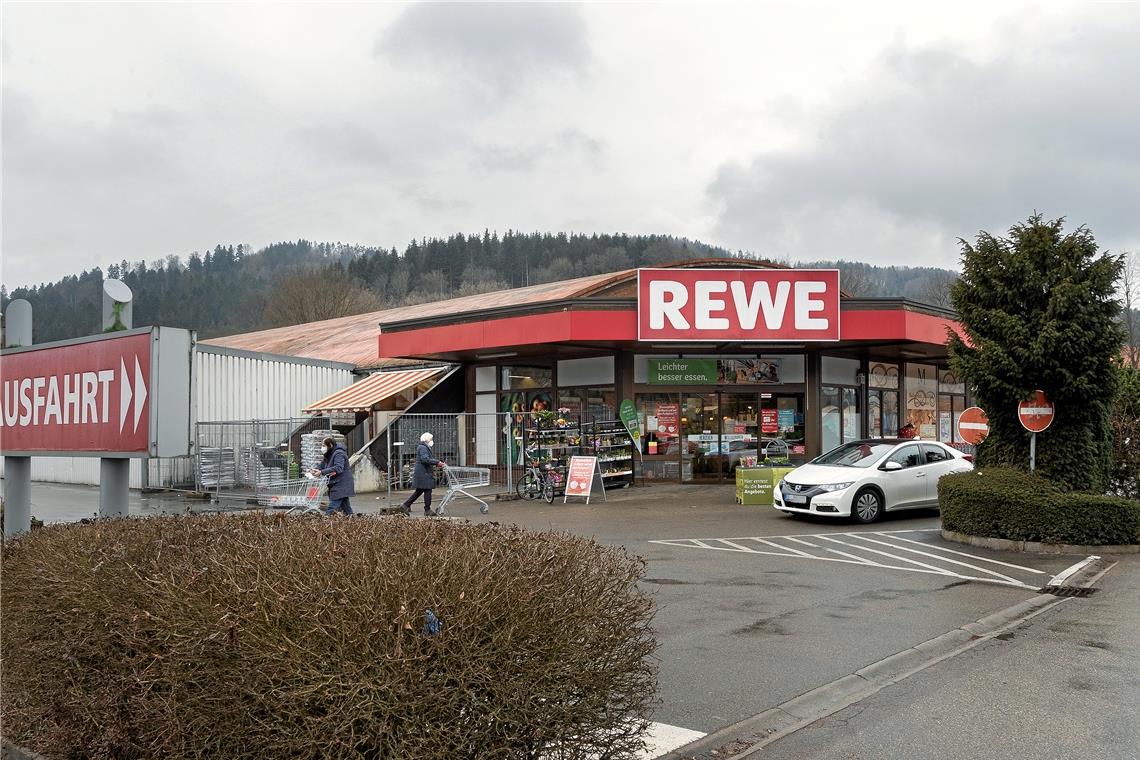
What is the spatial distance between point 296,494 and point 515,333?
6932mm

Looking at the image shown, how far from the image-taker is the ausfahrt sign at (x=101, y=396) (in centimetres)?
564

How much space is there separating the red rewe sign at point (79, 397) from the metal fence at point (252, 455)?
1203 cm

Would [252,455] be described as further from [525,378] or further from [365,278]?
[365,278]

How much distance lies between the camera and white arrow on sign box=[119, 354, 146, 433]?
575cm

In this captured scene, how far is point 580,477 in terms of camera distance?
20.1 meters

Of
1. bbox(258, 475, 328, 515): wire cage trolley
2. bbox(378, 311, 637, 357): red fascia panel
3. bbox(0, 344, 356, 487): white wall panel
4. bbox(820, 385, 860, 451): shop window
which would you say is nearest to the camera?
bbox(258, 475, 328, 515): wire cage trolley

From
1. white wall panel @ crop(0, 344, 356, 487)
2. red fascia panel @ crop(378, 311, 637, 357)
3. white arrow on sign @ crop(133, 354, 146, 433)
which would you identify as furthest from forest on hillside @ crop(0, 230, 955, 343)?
white arrow on sign @ crop(133, 354, 146, 433)

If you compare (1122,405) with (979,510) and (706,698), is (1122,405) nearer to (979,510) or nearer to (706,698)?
(979,510)

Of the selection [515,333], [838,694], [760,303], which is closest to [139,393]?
[838,694]

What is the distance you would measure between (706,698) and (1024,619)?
4175mm

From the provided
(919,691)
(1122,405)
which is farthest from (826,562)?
(1122,405)

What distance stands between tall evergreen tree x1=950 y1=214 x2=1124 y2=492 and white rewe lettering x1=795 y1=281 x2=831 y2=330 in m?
7.36

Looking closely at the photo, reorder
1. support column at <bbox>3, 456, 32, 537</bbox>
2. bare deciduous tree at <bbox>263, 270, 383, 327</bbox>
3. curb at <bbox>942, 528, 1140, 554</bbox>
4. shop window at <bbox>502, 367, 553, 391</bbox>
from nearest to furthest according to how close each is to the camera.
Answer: support column at <bbox>3, 456, 32, 537</bbox>, curb at <bbox>942, 528, 1140, 554</bbox>, shop window at <bbox>502, 367, 553, 391</bbox>, bare deciduous tree at <bbox>263, 270, 383, 327</bbox>

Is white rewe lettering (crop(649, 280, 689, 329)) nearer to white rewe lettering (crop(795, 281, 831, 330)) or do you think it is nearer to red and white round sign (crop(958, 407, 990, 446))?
white rewe lettering (crop(795, 281, 831, 330))
